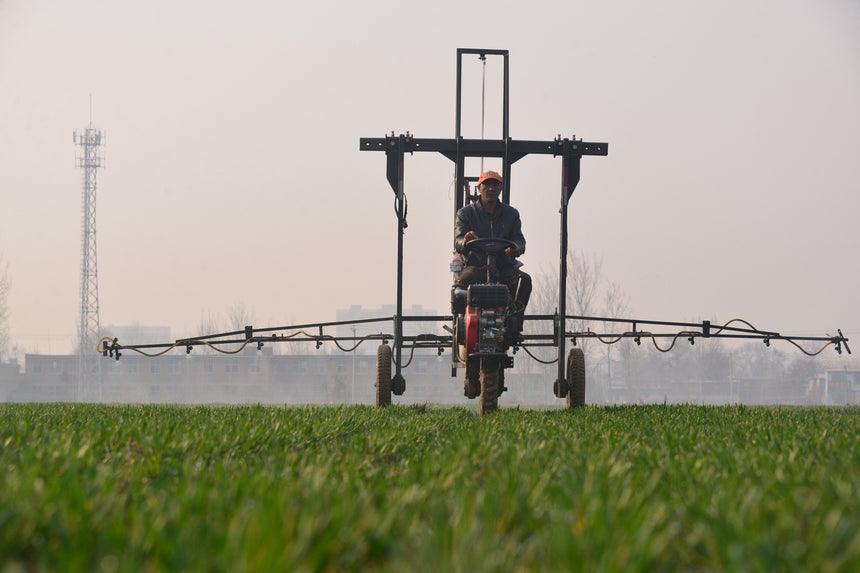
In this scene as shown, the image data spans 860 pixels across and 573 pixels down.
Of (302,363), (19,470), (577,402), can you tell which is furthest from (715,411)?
(302,363)

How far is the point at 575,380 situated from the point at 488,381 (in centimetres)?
218

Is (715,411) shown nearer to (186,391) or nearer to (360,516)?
(360,516)

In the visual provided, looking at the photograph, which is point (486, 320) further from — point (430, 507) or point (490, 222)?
point (430, 507)

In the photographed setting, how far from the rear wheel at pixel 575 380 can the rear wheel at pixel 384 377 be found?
7.68ft

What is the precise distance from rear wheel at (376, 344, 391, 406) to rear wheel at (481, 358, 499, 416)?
2.55m

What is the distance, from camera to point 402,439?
6207mm

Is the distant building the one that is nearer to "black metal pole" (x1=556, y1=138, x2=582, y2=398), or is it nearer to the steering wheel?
"black metal pole" (x1=556, y1=138, x2=582, y2=398)

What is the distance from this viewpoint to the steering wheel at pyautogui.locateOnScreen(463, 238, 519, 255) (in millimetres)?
10312

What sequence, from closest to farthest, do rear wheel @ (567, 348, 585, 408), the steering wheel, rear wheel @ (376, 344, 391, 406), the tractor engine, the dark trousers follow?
the tractor engine < the steering wheel < the dark trousers < rear wheel @ (567, 348, 585, 408) < rear wheel @ (376, 344, 391, 406)

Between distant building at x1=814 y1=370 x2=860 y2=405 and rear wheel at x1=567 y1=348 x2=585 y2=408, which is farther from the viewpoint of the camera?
distant building at x1=814 y1=370 x2=860 y2=405

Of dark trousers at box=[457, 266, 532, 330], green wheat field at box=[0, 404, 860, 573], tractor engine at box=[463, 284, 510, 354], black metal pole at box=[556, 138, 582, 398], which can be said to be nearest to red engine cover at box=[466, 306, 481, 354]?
tractor engine at box=[463, 284, 510, 354]

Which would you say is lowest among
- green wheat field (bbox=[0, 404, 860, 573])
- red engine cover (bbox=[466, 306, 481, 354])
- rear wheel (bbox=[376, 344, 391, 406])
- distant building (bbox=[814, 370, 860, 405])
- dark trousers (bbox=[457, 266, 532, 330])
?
distant building (bbox=[814, 370, 860, 405])

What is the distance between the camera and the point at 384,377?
12422mm

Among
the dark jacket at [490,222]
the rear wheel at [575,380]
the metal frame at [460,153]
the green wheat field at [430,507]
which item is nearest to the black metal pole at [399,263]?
the metal frame at [460,153]
